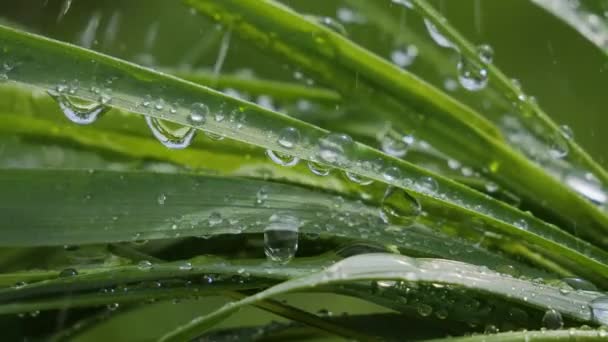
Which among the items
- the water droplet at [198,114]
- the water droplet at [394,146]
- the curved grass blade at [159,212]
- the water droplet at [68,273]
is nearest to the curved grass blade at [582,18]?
the water droplet at [394,146]

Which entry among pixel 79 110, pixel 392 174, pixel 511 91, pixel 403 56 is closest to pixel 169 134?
pixel 79 110

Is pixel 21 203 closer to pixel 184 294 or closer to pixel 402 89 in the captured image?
pixel 184 294

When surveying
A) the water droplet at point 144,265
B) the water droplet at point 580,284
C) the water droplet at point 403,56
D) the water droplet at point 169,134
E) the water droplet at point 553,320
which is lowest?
the water droplet at point 553,320

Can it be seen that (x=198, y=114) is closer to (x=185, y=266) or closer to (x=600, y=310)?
(x=185, y=266)

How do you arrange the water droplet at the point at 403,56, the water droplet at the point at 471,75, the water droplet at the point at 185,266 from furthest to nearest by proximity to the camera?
the water droplet at the point at 403,56 < the water droplet at the point at 471,75 < the water droplet at the point at 185,266

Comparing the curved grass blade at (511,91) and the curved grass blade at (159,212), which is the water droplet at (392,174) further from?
the curved grass blade at (511,91)
